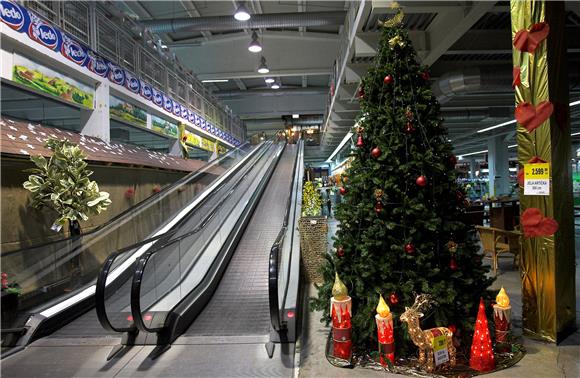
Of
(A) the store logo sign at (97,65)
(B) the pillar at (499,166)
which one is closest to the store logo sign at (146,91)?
(A) the store logo sign at (97,65)

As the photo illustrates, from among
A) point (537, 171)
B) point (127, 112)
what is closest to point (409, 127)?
point (537, 171)

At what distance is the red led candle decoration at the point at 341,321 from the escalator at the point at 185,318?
18.4 inches

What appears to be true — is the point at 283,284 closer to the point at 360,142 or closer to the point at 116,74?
the point at 360,142

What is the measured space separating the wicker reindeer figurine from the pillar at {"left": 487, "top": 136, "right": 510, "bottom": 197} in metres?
17.8

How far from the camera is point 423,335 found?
9.36 ft

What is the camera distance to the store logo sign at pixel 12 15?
16.9 feet

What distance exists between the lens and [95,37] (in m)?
7.78

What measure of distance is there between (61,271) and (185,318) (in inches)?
75.6

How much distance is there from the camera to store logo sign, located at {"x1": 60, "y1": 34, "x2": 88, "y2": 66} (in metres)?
6.53

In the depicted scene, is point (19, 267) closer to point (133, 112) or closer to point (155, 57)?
point (133, 112)

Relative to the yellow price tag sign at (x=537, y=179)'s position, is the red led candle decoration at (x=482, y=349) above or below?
below

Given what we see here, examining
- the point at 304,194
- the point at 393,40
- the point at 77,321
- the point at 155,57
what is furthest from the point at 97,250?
the point at 155,57

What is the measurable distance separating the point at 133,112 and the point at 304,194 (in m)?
5.34

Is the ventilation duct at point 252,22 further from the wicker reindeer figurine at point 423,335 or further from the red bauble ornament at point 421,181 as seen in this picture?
the wicker reindeer figurine at point 423,335
